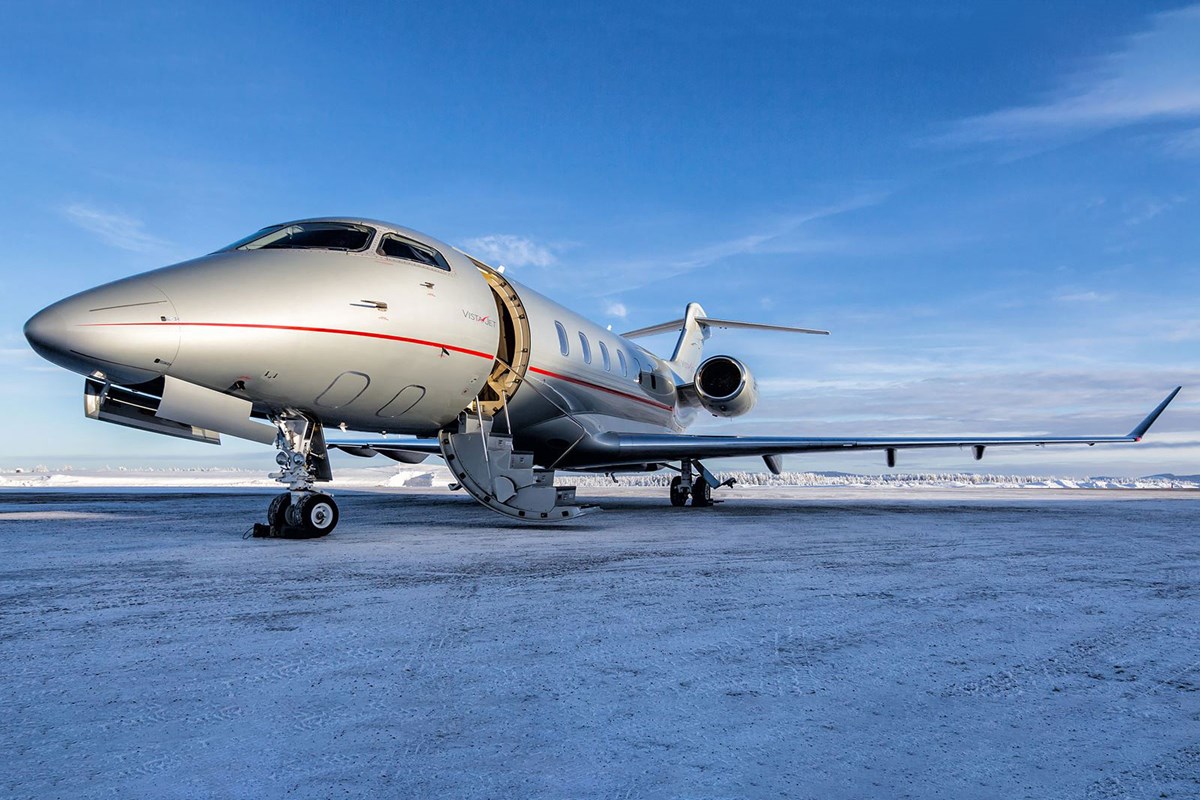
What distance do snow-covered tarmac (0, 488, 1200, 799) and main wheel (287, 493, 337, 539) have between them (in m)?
1.89

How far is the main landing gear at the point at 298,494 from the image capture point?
24.3 ft

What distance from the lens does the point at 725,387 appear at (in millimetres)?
15523

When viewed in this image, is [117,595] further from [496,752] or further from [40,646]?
[496,752]

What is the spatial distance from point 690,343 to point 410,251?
1265cm

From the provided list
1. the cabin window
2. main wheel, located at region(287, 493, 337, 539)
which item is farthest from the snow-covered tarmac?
the cabin window

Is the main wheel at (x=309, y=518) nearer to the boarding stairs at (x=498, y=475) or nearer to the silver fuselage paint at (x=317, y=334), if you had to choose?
the silver fuselage paint at (x=317, y=334)

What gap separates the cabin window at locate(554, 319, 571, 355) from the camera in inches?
440

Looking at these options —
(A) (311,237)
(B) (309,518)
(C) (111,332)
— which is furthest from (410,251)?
(C) (111,332)

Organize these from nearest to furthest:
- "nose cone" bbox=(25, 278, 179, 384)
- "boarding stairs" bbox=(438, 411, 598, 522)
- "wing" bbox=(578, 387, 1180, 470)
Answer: "nose cone" bbox=(25, 278, 179, 384)
"boarding stairs" bbox=(438, 411, 598, 522)
"wing" bbox=(578, 387, 1180, 470)

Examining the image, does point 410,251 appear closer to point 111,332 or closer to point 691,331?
point 111,332

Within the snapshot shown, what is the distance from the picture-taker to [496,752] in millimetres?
1949

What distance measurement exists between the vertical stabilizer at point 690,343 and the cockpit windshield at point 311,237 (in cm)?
1150

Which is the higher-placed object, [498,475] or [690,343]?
[690,343]

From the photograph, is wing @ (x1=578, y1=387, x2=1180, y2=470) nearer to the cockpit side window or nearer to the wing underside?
the wing underside
